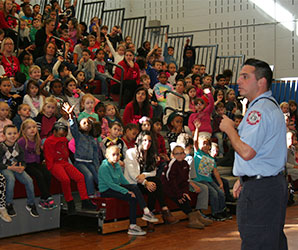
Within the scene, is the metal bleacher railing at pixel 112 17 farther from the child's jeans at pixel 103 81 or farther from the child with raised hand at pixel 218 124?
the child with raised hand at pixel 218 124

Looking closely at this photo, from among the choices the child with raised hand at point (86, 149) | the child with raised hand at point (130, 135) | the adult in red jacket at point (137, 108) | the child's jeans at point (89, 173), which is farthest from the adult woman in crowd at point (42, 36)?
the child's jeans at point (89, 173)

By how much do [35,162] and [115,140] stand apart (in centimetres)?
115

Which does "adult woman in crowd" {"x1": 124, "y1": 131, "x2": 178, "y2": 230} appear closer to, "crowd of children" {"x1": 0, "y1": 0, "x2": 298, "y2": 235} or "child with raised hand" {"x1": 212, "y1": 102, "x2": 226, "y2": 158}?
"crowd of children" {"x1": 0, "y1": 0, "x2": 298, "y2": 235}

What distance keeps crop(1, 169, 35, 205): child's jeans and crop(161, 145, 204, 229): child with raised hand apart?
1788 mm

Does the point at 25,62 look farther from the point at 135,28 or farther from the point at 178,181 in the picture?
the point at 135,28

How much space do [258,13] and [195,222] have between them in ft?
29.9

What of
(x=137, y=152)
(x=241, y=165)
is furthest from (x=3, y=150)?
(x=241, y=165)

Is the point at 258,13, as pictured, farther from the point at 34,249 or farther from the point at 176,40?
the point at 34,249

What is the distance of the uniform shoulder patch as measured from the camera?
3.05 meters

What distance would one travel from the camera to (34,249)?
16.1 ft

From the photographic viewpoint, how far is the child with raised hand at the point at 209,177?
22.6ft

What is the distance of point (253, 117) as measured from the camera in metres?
3.06

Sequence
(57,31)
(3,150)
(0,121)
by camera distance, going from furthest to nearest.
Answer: (57,31) → (0,121) → (3,150)

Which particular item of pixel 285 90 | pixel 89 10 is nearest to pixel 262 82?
pixel 285 90
